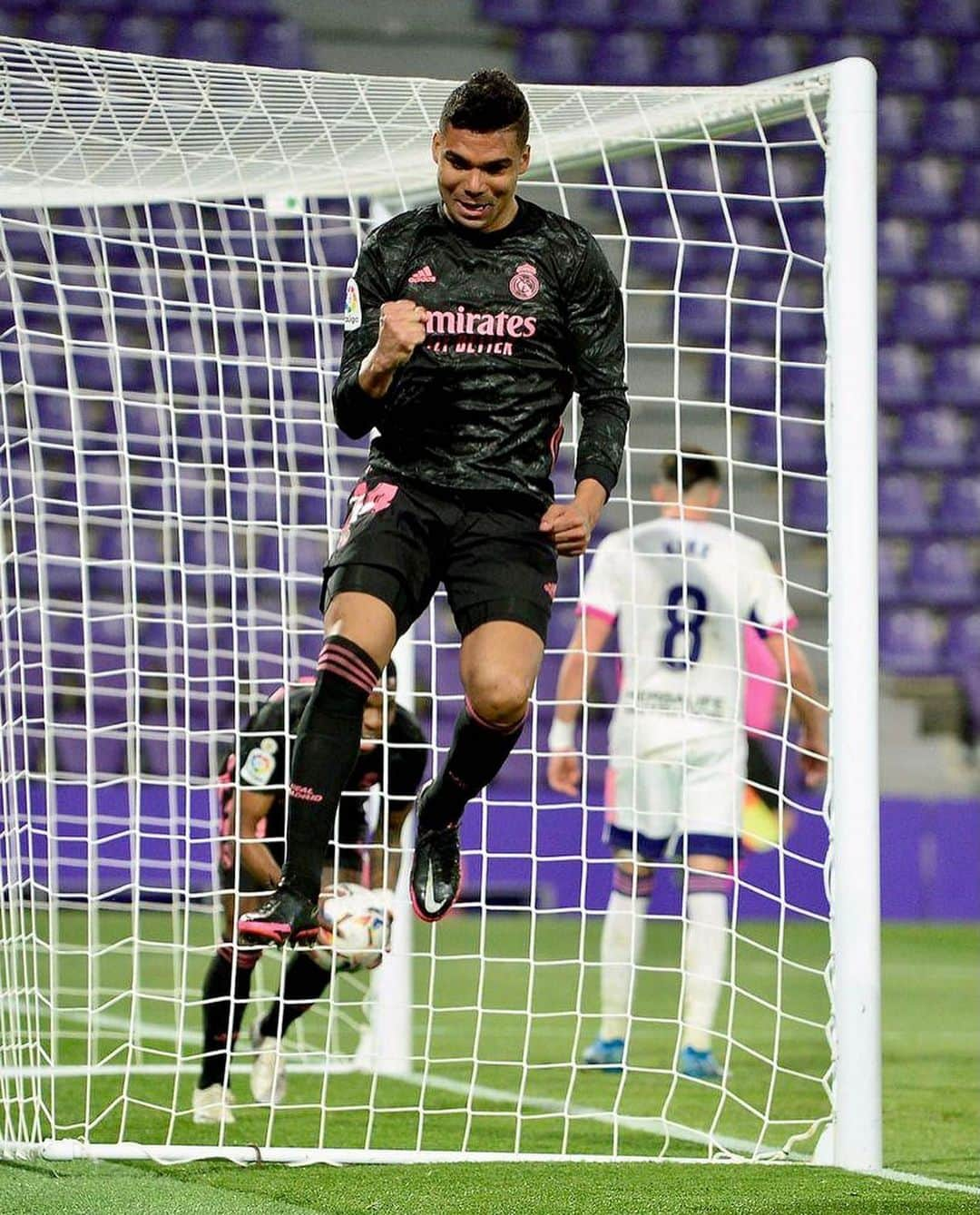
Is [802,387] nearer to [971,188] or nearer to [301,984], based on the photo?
[971,188]

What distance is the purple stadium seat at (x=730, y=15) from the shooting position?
14.5 meters

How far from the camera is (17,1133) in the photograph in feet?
15.9

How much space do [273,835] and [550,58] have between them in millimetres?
9629

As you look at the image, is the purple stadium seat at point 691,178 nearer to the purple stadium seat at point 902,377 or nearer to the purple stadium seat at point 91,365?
the purple stadium seat at point 902,377

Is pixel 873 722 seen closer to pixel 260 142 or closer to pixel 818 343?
pixel 260 142

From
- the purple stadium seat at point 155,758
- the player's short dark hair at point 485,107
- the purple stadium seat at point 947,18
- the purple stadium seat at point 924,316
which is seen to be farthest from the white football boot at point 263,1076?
the purple stadium seat at point 947,18

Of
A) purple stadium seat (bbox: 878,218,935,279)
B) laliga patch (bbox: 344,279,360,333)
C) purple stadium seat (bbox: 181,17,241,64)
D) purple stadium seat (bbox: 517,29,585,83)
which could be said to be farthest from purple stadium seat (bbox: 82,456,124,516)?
laliga patch (bbox: 344,279,360,333)

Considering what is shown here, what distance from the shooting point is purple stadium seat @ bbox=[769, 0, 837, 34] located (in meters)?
14.6

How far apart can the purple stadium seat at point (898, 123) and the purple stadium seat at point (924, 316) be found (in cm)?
107

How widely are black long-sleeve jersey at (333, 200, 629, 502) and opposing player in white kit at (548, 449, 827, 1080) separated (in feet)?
6.25

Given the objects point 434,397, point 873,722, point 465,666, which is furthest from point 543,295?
point 873,722

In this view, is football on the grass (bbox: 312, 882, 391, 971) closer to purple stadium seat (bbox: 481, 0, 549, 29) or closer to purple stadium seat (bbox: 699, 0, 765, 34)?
purple stadium seat (bbox: 481, 0, 549, 29)

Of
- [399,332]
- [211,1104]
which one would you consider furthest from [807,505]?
[399,332]

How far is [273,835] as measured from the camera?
5484 mm
